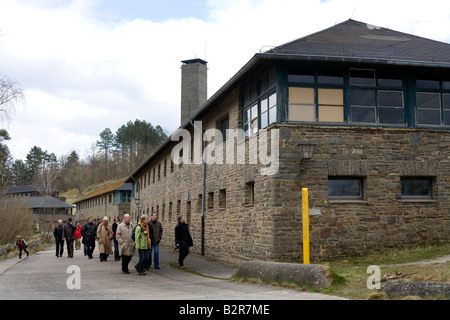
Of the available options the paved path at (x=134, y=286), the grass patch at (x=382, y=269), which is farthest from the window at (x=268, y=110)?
the paved path at (x=134, y=286)

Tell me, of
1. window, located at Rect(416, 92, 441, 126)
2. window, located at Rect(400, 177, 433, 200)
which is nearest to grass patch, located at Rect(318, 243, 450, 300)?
window, located at Rect(400, 177, 433, 200)

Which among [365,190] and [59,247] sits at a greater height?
[365,190]

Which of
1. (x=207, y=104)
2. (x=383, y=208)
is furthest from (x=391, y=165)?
(x=207, y=104)

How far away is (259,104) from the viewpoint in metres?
15.4

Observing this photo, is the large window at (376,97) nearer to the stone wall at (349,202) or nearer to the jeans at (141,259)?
the stone wall at (349,202)

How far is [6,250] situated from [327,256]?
15.9 meters

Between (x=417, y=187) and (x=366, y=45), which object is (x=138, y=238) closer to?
(x=417, y=187)

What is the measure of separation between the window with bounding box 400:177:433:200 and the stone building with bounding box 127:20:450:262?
0.03 meters

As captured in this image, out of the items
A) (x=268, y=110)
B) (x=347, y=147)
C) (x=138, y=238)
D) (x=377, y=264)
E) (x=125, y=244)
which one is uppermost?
(x=268, y=110)

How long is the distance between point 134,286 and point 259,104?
7.06m

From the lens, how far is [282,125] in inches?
534

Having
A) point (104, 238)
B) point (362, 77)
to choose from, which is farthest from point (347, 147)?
point (104, 238)

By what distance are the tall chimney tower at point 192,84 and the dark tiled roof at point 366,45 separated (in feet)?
59.8

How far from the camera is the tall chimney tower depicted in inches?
1387
